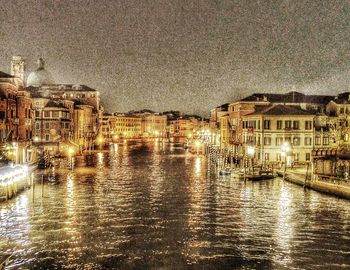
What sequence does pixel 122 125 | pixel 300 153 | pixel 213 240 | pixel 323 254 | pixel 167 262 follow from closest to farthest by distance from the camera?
pixel 167 262 → pixel 323 254 → pixel 213 240 → pixel 300 153 → pixel 122 125

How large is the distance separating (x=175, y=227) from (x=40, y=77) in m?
107

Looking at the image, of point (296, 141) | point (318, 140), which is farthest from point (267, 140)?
point (318, 140)

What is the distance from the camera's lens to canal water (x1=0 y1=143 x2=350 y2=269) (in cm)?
1914

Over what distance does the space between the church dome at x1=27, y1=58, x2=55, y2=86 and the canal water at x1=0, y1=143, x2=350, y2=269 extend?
86823mm

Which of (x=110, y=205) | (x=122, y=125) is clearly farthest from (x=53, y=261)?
(x=122, y=125)

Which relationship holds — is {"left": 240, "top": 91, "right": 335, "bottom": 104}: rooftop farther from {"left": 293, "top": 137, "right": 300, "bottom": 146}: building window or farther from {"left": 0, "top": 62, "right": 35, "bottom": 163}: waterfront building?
{"left": 0, "top": 62, "right": 35, "bottom": 163}: waterfront building

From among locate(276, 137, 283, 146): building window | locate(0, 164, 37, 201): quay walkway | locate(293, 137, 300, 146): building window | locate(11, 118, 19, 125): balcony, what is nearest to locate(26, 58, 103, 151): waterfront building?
locate(11, 118, 19, 125): balcony

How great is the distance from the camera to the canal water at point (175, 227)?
62.8 feet

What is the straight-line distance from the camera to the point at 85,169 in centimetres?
5403

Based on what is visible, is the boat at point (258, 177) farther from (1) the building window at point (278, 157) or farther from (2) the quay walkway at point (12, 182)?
(2) the quay walkway at point (12, 182)

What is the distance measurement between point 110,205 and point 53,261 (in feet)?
38.2

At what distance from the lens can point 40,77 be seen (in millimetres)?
121750

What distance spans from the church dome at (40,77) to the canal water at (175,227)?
285ft

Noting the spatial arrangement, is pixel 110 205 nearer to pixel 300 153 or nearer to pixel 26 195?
pixel 26 195
